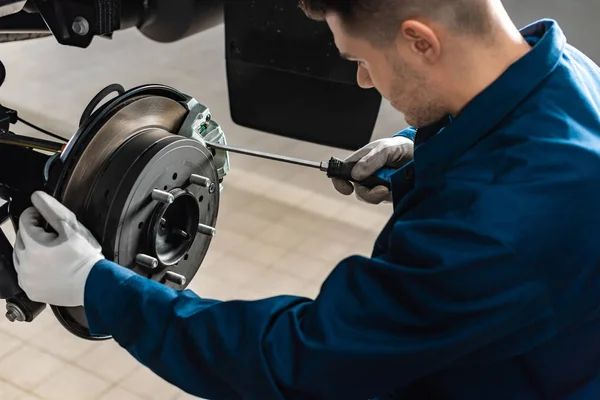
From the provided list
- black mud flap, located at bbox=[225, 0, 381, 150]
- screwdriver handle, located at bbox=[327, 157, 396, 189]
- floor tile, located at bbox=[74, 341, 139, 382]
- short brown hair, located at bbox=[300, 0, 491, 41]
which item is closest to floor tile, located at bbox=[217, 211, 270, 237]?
black mud flap, located at bbox=[225, 0, 381, 150]

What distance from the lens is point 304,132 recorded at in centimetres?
215

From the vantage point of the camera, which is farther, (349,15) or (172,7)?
(172,7)

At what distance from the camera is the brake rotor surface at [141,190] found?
96 cm

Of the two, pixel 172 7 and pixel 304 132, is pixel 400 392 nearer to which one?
pixel 172 7

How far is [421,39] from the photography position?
0.74 meters

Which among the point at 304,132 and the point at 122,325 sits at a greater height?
the point at 122,325

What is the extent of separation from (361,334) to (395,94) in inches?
9.5

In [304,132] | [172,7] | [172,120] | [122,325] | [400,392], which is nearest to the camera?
[122,325]

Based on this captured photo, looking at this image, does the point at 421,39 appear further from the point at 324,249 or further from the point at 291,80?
the point at 291,80

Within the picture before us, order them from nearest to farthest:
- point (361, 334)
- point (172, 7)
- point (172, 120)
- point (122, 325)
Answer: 1. point (361, 334)
2. point (122, 325)
3. point (172, 120)
4. point (172, 7)

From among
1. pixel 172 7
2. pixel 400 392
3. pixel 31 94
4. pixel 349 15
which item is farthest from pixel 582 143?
pixel 31 94

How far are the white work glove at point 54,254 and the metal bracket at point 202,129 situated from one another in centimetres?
24

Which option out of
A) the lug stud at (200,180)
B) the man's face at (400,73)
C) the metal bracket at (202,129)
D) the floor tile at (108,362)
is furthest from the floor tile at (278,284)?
the man's face at (400,73)

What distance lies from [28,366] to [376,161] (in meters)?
0.78
